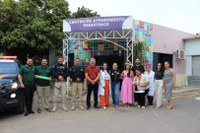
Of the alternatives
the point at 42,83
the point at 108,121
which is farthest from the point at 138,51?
the point at 108,121

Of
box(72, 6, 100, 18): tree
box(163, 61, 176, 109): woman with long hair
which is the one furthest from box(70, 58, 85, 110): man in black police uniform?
box(72, 6, 100, 18): tree

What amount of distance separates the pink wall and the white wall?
1.17 ft

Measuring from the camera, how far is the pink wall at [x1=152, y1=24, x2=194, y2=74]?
18025 millimetres

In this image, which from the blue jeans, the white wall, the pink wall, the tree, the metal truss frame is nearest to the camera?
the blue jeans

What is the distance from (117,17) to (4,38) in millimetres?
7990

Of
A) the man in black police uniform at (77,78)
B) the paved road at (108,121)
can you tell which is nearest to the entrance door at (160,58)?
the paved road at (108,121)

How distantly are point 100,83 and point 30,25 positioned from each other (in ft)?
33.3

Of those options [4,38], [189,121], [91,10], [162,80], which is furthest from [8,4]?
[189,121]

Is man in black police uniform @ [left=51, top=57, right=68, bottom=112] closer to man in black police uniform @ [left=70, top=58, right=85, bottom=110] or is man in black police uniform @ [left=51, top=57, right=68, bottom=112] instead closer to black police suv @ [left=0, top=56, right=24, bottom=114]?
man in black police uniform @ [left=70, top=58, right=85, bottom=110]

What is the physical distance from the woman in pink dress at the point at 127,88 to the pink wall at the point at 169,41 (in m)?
7.85

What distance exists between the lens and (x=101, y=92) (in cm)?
997

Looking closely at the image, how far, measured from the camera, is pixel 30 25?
1838 centimetres

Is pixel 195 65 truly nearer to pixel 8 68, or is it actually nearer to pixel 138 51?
pixel 138 51

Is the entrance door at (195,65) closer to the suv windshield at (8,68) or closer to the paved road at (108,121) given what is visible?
the paved road at (108,121)
